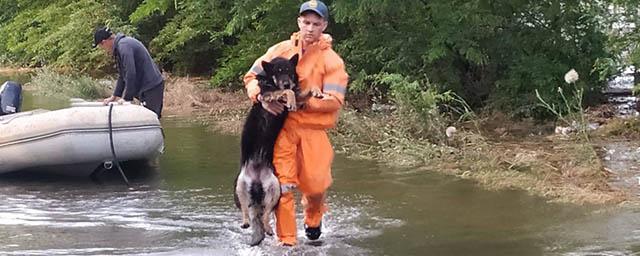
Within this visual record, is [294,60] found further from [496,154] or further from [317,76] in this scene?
[496,154]

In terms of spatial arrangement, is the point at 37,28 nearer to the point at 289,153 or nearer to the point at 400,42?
the point at 400,42

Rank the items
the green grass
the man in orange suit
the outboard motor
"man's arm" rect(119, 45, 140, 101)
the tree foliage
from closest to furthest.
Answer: the man in orange suit, "man's arm" rect(119, 45, 140, 101), the outboard motor, the tree foliage, the green grass

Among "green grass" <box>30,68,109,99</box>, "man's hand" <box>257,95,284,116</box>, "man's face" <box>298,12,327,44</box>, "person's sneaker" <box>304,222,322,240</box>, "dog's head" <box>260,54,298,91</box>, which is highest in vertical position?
"man's face" <box>298,12,327,44</box>

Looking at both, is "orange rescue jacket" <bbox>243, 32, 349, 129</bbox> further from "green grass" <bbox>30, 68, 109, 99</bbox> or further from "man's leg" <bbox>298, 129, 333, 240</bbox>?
"green grass" <bbox>30, 68, 109, 99</bbox>

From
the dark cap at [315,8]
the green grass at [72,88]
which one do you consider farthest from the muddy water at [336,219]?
the green grass at [72,88]

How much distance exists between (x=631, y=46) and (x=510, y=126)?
1780 mm

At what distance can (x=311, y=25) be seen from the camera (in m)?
5.71

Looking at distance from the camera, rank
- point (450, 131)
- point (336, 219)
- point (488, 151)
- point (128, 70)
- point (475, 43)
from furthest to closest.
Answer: point (475, 43)
point (450, 131)
point (488, 151)
point (128, 70)
point (336, 219)

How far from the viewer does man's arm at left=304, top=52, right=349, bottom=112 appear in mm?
5652

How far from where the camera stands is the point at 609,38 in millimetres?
10703

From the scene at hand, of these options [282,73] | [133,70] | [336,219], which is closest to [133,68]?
[133,70]

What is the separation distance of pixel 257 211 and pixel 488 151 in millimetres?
4050

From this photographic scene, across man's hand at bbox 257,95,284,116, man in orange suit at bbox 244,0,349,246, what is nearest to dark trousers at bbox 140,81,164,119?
man in orange suit at bbox 244,0,349,246

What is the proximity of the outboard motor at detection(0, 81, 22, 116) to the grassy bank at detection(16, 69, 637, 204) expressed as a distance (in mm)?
2939
